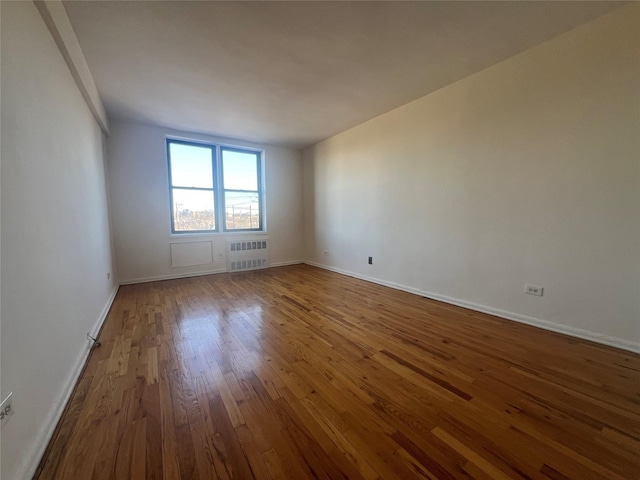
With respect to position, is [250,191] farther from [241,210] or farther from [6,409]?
[6,409]

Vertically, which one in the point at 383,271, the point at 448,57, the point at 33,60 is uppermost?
the point at 448,57

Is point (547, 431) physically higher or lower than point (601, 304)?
lower

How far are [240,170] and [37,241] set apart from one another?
167 inches

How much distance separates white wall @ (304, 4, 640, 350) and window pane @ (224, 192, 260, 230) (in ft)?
9.57

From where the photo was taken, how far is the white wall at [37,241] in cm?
107

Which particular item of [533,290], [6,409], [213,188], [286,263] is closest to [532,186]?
[533,290]

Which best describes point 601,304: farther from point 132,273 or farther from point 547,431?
point 132,273

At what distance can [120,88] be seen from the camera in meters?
2.92

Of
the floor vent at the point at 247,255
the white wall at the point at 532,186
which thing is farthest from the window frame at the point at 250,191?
the white wall at the point at 532,186

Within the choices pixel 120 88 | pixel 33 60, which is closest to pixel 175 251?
pixel 120 88

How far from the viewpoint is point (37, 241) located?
53.0 inches

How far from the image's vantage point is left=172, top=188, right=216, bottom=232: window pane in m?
4.63

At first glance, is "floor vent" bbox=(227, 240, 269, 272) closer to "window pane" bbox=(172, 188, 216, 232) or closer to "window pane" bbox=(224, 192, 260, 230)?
"window pane" bbox=(224, 192, 260, 230)

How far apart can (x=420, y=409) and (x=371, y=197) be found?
3221mm
